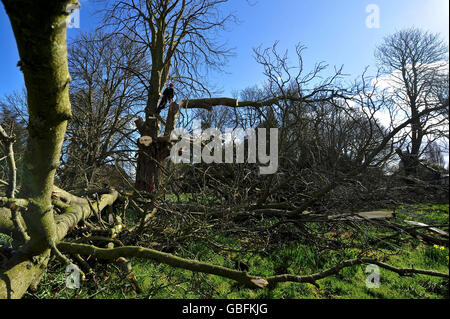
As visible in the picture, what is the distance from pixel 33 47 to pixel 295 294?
3.14m

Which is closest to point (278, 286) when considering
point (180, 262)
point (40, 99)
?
point (180, 262)

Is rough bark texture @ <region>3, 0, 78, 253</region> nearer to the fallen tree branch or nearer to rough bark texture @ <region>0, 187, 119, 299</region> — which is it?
rough bark texture @ <region>0, 187, 119, 299</region>

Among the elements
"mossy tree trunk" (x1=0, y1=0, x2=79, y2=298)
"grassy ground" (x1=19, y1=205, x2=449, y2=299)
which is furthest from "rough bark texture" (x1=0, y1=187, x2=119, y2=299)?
"grassy ground" (x1=19, y1=205, x2=449, y2=299)

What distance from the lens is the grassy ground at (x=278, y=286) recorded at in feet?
8.28

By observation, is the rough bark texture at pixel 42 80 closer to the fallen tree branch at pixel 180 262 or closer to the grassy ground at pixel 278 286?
the fallen tree branch at pixel 180 262

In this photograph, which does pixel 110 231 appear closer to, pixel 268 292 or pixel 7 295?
pixel 7 295

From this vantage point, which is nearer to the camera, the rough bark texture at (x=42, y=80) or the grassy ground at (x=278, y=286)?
the rough bark texture at (x=42, y=80)

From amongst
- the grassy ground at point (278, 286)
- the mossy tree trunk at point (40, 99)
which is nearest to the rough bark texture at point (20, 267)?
the mossy tree trunk at point (40, 99)

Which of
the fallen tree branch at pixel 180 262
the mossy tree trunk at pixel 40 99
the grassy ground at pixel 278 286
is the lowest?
the grassy ground at pixel 278 286

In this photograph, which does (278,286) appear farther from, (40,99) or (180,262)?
(40,99)

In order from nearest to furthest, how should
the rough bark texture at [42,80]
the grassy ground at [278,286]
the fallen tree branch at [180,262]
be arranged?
the rough bark texture at [42,80] → the fallen tree branch at [180,262] → the grassy ground at [278,286]

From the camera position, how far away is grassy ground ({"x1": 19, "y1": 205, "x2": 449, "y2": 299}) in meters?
2.52
